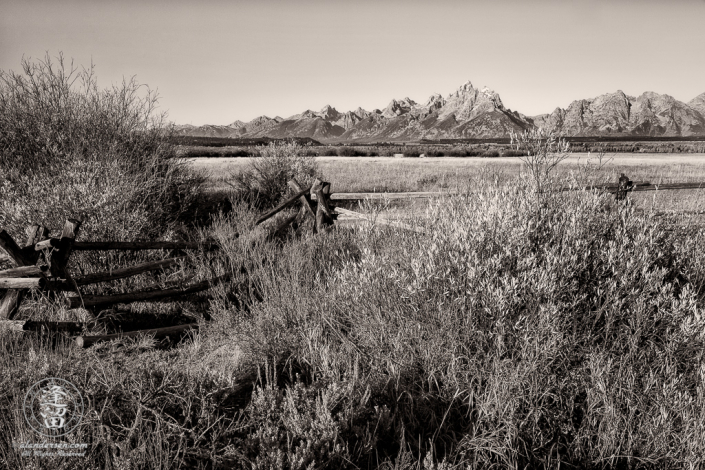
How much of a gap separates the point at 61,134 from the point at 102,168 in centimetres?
212

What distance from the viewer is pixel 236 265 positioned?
571cm

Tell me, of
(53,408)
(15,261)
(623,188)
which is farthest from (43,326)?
(623,188)

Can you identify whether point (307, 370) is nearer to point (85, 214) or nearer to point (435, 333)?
point (435, 333)

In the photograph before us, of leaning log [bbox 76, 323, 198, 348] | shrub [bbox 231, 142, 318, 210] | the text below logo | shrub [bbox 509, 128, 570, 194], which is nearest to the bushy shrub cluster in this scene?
shrub [bbox 509, 128, 570, 194]

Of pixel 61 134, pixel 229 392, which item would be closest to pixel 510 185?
pixel 229 392

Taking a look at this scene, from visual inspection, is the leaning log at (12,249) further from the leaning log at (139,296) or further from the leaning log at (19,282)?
the leaning log at (139,296)

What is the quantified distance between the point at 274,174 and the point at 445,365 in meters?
12.8

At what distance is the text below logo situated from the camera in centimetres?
243

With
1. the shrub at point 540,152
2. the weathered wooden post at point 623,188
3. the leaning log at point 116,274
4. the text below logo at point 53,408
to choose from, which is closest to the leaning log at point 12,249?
the leaning log at point 116,274

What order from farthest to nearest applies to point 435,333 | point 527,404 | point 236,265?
point 236,265, point 435,333, point 527,404

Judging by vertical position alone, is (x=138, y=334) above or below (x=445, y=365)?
below

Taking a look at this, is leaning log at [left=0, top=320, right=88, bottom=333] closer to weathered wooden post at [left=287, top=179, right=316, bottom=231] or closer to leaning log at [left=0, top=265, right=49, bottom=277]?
leaning log at [left=0, top=265, right=49, bottom=277]

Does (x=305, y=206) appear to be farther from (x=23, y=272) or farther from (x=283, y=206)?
(x=23, y=272)

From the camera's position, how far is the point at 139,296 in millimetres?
5070
